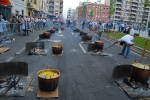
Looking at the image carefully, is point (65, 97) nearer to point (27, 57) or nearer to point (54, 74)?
point (54, 74)

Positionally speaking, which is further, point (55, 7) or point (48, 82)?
point (55, 7)

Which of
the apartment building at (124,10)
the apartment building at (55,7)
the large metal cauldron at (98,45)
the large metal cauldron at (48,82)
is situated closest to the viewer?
the large metal cauldron at (48,82)

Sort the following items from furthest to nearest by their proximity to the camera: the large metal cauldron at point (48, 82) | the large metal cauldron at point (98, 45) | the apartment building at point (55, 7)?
the apartment building at point (55, 7), the large metal cauldron at point (98, 45), the large metal cauldron at point (48, 82)

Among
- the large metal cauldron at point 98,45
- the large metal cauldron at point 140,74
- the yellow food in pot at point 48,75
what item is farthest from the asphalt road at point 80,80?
the large metal cauldron at point 98,45

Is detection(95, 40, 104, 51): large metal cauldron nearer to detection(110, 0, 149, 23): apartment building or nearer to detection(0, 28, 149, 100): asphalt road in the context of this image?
detection(0, 28, 149, 100): asphalt road

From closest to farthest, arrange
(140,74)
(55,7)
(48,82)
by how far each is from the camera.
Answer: (48,82) < (140,74) < (55,7)

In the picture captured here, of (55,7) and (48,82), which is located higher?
(55,7)

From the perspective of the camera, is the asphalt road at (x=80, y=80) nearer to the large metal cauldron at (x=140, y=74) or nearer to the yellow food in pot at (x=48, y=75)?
the yellow food in pot at (x=48, y=75)

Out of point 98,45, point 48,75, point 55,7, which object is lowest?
point 48,75

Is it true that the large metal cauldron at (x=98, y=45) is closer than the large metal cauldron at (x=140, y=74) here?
No

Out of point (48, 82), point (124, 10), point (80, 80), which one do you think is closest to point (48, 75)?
point (48, 82)

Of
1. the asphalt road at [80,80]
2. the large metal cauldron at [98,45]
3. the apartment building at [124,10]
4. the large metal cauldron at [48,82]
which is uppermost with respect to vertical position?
the apartment building at [124,10]

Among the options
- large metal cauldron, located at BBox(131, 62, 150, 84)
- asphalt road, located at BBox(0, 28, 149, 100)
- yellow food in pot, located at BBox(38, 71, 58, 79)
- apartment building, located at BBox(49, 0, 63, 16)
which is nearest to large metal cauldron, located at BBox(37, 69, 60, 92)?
yellow food in pot, located at BBox(38, 71, 58, 79)

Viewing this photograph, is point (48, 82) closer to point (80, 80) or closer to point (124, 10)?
point (80, 80)
